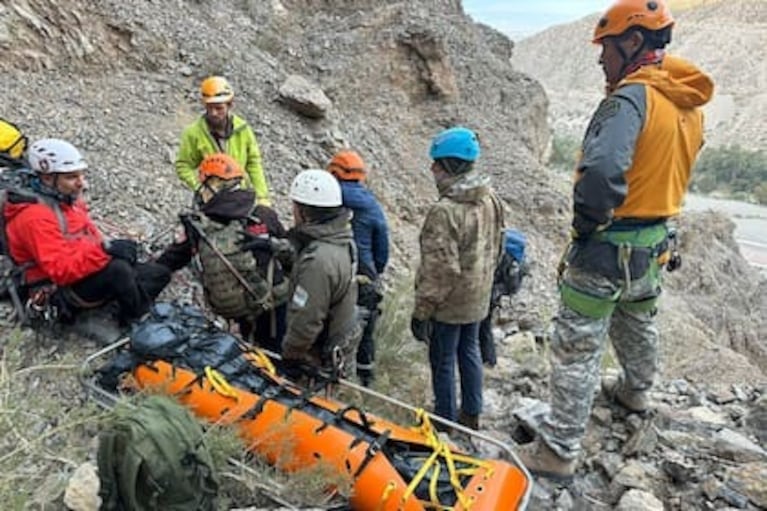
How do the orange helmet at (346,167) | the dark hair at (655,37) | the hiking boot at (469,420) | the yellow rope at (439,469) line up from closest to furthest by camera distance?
the yellow rope at (439,469), the dark hair at (655,37), the hiking boot at (469,420), the orange helmet at (346,167)

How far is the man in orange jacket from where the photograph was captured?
3.14 m

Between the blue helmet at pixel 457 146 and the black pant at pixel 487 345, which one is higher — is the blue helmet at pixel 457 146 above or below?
above

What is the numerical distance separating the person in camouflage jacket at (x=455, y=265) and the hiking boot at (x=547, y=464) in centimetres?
69

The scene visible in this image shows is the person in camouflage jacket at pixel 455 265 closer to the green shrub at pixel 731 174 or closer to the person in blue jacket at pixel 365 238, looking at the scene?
the person in blue jacket at pixel 365 238

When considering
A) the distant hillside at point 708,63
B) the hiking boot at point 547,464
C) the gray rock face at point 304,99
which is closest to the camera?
the hiking boot at point 547,464

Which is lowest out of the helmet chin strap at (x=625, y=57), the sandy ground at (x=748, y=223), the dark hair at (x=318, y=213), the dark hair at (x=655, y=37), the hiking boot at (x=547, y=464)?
the sandy ground at (x=748, y=223)

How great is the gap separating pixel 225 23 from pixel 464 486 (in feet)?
31.5

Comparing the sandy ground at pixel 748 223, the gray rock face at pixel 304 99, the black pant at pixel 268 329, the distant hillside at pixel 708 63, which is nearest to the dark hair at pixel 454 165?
the black pant at pixel 268 329


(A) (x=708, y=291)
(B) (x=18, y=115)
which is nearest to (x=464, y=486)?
(B) (x=18, y=115)

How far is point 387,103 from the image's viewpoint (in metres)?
12.7

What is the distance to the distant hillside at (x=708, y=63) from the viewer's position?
269 feet

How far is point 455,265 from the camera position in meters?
3.93

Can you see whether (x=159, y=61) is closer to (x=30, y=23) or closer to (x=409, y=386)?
(x=30, y=23)

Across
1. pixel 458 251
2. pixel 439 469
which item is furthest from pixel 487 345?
pixel 439 469
